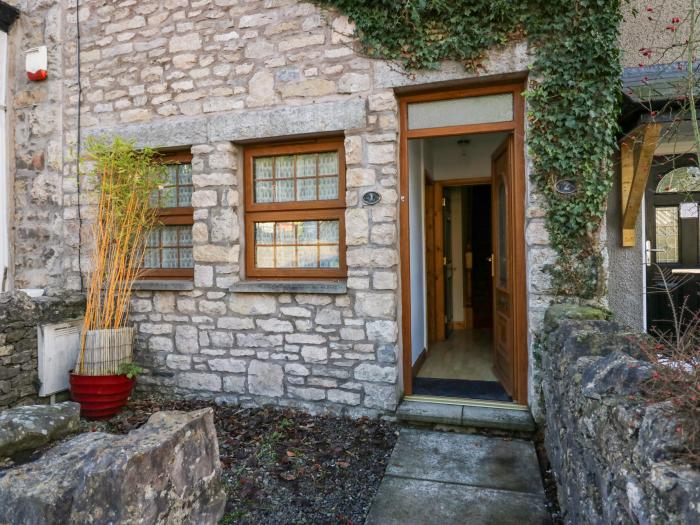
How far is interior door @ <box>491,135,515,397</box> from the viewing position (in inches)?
152

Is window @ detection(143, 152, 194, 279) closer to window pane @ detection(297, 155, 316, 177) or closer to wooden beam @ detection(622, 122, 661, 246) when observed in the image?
window pane @ detection(297, 155, 316, 177)

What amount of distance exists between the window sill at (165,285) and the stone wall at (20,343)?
767 mm

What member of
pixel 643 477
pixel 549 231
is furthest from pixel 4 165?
pixel 643 477

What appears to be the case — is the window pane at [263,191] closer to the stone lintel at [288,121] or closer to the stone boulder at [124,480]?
the stone lintel at [288,121]

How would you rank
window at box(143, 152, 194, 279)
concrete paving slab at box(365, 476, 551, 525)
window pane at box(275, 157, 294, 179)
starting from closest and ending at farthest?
concrete paving slab at box(365, 476, 551, 525), window pane at box(275, 157, 294, 179), window at box(143, 152, 194, 279)

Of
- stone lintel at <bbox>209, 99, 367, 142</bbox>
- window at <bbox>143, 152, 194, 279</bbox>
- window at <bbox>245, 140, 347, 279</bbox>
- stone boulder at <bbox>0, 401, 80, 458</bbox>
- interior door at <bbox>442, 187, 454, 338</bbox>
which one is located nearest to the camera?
stone boulder at <bbox>0, 401, 80, 458</bbox>

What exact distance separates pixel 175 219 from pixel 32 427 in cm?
284

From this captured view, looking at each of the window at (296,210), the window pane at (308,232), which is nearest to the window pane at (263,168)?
the window at (296,210)

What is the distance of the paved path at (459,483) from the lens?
8.27 feet

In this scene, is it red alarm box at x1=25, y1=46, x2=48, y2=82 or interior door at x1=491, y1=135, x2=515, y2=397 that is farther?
red alarm box at x1=25, y1=46, x2=48, y2=82

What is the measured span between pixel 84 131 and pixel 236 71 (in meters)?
1.79

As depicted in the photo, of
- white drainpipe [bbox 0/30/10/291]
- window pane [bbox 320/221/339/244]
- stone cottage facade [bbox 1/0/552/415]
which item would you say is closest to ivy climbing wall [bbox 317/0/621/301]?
stone cottage facade [bbox 1/0/552/415]

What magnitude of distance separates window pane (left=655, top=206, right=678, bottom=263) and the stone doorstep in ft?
8.32

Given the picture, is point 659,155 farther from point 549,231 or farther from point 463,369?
point 463,369
